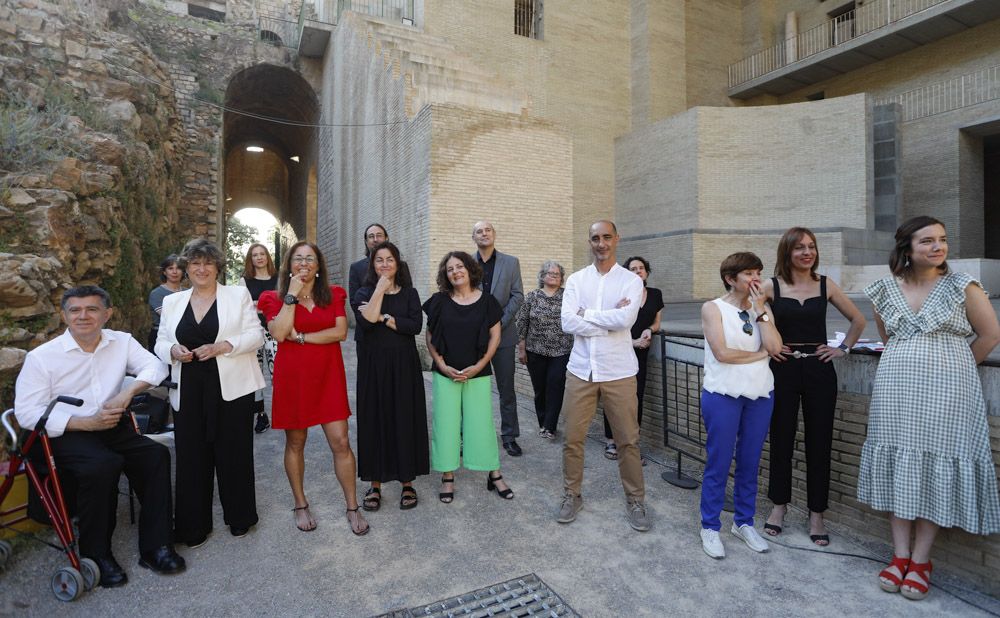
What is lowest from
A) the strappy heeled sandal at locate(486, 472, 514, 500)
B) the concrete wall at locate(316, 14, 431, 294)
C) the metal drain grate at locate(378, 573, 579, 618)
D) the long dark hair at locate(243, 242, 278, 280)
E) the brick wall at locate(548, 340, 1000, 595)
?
the metal drain grate at locate(378, 573, 579, 618)

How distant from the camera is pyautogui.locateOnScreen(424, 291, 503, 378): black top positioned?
3793 mm

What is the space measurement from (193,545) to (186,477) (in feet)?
1.25

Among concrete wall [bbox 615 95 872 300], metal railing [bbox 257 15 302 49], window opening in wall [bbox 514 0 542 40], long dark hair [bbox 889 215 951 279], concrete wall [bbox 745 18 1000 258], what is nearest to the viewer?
long dark hair [bbox 889 215 951 279]

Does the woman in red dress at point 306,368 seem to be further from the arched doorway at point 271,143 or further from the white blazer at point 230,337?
the arched doorway at point 271,143

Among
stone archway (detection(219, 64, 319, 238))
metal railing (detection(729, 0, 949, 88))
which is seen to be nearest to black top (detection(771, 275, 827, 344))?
stone archway (detection(219, 64, 319, 238))

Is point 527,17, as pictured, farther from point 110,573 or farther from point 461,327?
point 110,573

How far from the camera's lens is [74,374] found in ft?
9.62

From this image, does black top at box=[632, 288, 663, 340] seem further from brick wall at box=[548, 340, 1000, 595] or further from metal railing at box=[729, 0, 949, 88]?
metal railing at box=[729, 0, 949, 88]

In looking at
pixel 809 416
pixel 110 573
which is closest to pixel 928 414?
pixel 809 416

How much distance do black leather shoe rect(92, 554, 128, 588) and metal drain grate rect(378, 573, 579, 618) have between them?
4.38ft

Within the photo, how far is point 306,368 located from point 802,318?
9.36ft

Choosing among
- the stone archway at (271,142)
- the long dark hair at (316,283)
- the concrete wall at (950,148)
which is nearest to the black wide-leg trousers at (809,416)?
the long dark hair at (316,283)

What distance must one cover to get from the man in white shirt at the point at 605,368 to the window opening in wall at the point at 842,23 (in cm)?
2006

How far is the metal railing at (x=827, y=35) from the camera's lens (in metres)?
16.7
